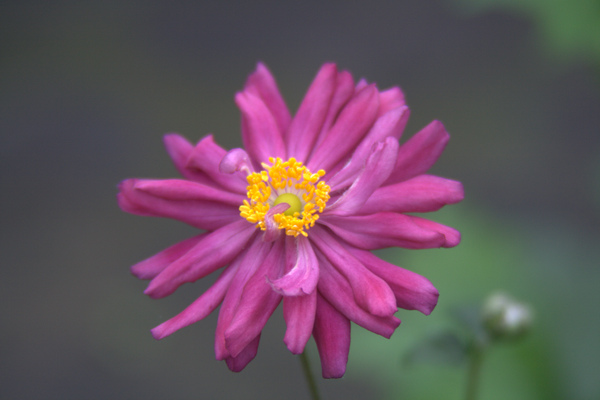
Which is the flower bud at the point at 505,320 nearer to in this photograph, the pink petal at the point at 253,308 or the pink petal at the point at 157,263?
the pink petal at the point at 253,308

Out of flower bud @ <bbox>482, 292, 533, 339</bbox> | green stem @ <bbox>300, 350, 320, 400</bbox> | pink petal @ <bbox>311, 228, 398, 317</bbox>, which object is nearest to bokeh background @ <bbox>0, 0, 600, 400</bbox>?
flower bud @ <bbox>482, 292, 533, 339</bbox>

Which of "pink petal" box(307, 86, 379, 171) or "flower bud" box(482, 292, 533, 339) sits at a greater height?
"pink petal" box(307, 86, 379, 171)

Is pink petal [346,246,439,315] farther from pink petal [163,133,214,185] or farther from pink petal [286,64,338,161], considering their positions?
pink petal [163,133,214,185]

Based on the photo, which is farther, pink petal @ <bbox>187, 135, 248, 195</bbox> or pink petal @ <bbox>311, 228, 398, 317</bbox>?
pink petal @ <bbox>187, 135, 248, 195</bbox>

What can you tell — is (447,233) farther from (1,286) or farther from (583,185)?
(1,286)

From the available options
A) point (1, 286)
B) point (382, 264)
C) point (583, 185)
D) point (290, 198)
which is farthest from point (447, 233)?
point (1, 286)
